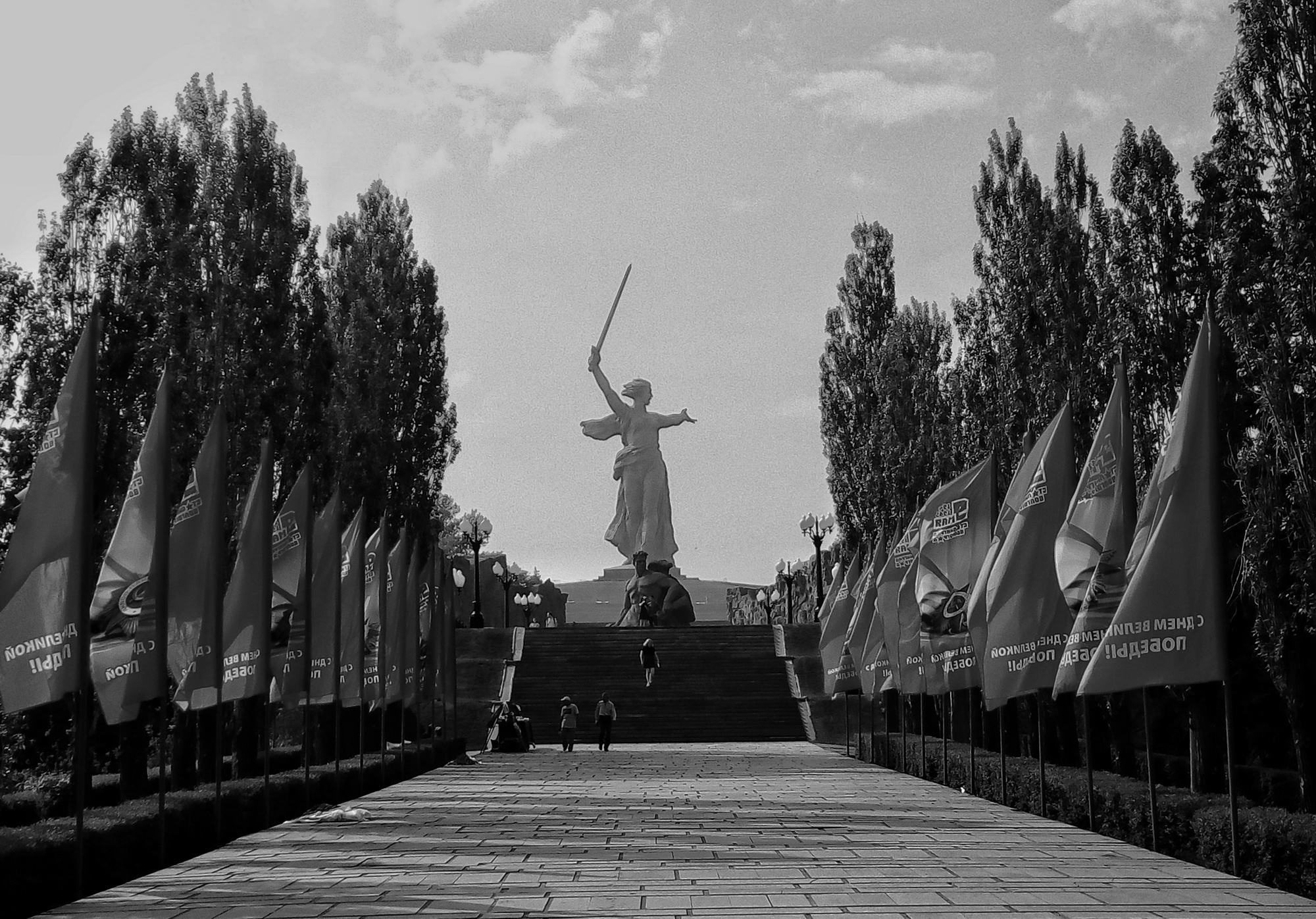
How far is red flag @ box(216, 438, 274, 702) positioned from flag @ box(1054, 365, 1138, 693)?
292 inches

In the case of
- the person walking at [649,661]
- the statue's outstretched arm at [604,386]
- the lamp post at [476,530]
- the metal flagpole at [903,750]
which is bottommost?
the metal flagpole at [903,750]

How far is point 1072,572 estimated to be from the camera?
41.3 ft

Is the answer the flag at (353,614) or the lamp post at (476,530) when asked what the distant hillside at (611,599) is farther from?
the flag at (353,614)

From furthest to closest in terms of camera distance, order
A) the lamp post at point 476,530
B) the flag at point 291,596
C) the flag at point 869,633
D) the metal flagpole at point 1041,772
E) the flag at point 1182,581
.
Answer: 1. the lamp post at point 476,530
2. the flag at point 869,633
3. the flag at point 291,596
4. the metal flagpole at point 1041,772
5. the flag at point 1182,581

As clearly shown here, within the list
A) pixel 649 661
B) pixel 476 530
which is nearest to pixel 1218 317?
pixel 649 661

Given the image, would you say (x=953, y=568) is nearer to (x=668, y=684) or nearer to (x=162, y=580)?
(x=162, y=580)

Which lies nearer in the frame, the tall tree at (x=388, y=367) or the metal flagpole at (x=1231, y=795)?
the metal flagpole at (x=1231, y=795)

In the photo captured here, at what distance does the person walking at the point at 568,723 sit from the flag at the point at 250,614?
49.7 ft

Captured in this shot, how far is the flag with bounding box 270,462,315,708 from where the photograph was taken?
54.9 ft

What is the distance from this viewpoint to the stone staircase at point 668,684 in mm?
35594

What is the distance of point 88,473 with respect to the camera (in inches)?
402

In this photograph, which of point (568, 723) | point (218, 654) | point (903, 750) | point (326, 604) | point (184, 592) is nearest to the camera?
point (184, 592)

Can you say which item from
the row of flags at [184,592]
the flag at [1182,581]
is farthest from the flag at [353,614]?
the flag at [1182,581]

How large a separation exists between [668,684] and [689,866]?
2715 cm
